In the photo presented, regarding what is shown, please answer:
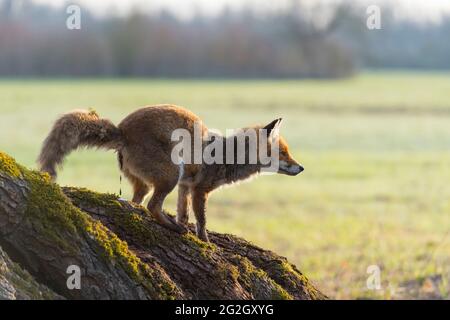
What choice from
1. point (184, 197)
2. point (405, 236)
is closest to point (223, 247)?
point (184, 197)

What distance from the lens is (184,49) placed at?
90688 mm

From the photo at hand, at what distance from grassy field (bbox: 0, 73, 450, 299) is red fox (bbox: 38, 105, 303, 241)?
83 cm

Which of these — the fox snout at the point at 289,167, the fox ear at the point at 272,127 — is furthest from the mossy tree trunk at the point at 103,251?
the fox snout at the point at 289,167

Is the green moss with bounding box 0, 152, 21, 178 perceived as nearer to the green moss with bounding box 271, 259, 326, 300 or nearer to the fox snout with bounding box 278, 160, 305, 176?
the green moss with bounding box 271, 259, 326, 300

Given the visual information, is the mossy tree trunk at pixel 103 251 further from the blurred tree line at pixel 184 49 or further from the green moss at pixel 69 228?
the blurred tree line at pixel 184 49

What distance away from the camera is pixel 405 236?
53.1 ft

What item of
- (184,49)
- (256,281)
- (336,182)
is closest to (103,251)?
(256,281)

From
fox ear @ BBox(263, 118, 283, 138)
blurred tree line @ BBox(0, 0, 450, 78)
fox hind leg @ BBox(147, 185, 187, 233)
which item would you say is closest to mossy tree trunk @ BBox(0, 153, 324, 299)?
fox hind leg @ BBox(147, 185, 187, 233)

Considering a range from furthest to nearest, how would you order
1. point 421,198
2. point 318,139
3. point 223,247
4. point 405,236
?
point 318,139
point 421,198
point 405,236
point 223,247

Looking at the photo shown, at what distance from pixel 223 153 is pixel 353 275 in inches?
196

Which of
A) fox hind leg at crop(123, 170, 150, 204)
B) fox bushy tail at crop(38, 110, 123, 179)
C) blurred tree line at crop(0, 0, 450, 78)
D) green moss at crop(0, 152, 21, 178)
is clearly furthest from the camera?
blurred tree line at crop(0, 0, 450, 78)

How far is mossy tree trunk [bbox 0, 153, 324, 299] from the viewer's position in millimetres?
5273
